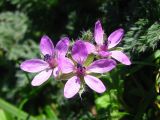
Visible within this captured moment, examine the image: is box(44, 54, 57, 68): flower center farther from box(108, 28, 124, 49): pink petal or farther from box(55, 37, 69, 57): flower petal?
box(108, 28, 124, 49): pink petal

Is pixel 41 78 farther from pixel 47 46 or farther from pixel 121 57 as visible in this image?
pixel 121 57

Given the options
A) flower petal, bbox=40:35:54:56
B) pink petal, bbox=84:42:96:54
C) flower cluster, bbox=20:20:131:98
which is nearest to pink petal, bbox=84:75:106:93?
flower cluster, bbox=20:20:131:98

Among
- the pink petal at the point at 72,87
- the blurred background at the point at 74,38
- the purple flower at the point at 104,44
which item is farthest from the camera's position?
the blurred background at the point at 74,38

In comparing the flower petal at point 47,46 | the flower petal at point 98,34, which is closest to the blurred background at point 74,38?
the flower petal at point 98,34

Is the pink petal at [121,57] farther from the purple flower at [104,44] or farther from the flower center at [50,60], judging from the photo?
the flower center at [50,60]

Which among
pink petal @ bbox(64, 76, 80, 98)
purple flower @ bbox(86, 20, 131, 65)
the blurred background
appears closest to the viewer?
pink petal @ bbox(64, 76, 80, 98)

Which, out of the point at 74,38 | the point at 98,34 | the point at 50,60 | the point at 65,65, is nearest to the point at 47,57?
the point at 50,60

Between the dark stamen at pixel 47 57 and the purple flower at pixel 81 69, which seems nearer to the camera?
the purple flower at pixel 81 69
